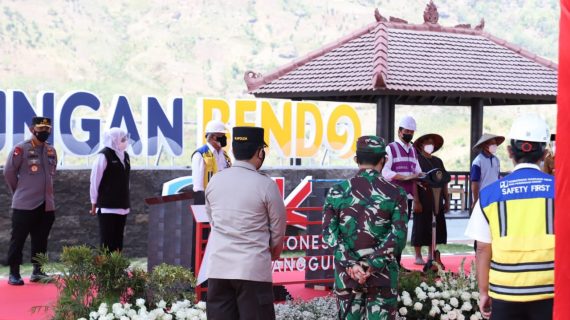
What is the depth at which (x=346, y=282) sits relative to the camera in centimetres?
523

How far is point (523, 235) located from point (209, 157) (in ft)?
19.1

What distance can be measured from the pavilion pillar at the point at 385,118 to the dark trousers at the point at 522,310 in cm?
1005

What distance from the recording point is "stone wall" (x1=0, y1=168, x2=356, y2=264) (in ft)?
39.0

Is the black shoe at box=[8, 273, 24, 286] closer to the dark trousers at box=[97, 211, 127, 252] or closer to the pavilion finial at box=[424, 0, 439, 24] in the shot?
the dark trousers at box=[97, 211, 127, 252]

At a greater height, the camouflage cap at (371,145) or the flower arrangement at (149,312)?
the camouflage cap at (371,145)

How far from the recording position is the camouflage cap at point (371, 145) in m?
5.20

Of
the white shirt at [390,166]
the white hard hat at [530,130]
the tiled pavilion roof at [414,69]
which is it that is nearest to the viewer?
the white hard hat at [530,130]

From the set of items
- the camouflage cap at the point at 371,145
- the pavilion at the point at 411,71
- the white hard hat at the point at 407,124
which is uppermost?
the pavilion at the point at 411,71

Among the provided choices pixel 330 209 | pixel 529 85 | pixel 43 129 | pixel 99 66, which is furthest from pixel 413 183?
pixel 99 66

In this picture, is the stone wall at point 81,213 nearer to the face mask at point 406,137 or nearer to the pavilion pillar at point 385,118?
the face mask at point 406,137

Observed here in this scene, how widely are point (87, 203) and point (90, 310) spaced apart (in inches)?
241

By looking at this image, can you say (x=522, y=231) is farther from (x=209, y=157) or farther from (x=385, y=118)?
(x=385, y=118)

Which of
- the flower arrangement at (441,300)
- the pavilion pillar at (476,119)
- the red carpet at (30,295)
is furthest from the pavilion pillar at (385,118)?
the flower arrangement at (441,300)

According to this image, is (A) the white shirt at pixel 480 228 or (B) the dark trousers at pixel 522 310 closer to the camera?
(B) the dark trousers at pixel 522 310
